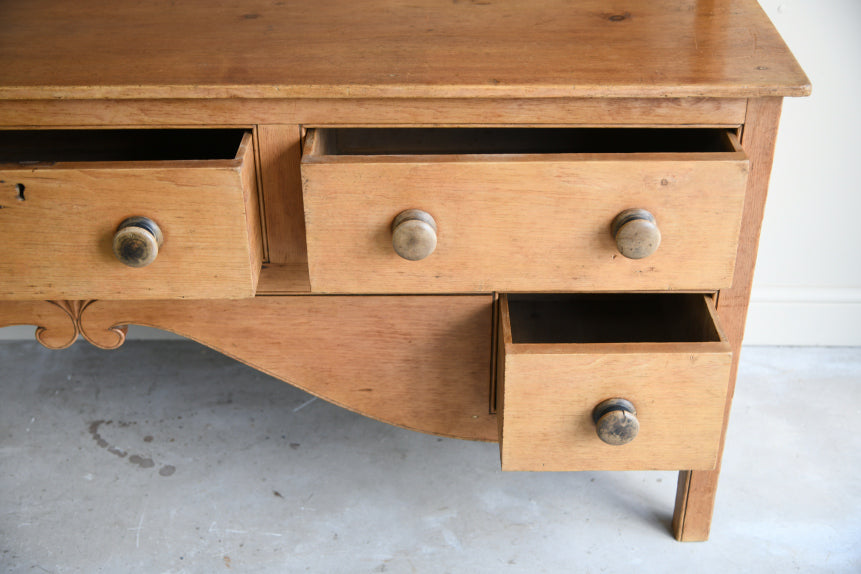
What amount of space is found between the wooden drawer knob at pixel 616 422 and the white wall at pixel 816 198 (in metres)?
0.66

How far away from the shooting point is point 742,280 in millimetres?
906

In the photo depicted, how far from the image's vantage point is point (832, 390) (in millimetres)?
1321

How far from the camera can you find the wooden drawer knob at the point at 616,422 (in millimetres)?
822

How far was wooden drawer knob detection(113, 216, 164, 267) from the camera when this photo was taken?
31.0 inches

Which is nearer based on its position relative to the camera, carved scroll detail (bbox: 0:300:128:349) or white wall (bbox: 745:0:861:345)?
carved scroll detail (bbox: 0:300:128:349)

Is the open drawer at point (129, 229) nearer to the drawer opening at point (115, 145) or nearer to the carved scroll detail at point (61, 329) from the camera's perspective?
the carved scroll detail at point (61, 329)

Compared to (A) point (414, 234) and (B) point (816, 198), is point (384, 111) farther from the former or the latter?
(B) point (816, 198)

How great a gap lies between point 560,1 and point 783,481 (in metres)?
0.68

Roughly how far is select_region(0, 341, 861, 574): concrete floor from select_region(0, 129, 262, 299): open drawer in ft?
1.20

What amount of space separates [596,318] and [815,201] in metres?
0.49

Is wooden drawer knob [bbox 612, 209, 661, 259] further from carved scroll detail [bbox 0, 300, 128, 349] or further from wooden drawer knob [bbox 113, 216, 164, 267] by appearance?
carved scroll detail [bbox 0, 300, 128, 349]

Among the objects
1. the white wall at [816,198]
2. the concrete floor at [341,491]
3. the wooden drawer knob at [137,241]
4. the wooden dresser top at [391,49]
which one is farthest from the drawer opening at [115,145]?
the white wall at [816,198]

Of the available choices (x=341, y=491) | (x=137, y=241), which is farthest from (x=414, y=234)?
(x=341, y=491)

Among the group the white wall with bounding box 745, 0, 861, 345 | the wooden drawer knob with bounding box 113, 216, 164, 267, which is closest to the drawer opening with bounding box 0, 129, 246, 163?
the wooden drawer knob with bounding box 113, 216, 164, 267
